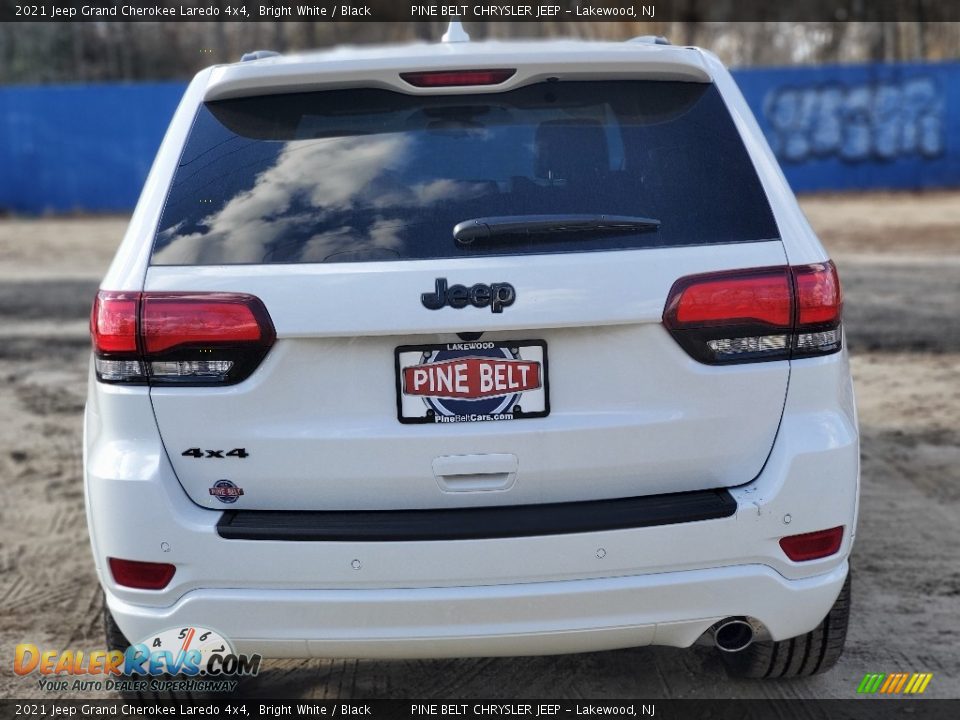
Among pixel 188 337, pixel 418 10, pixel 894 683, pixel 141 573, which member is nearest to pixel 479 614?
pixel 141 573

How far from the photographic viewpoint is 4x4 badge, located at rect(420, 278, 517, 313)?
260 cm

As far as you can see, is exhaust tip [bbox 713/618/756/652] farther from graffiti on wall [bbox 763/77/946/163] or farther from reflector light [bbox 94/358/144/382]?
graffiti on wall [bbox 763/77/946/163]

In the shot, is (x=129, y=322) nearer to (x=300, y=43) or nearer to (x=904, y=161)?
(x=904, y=161)

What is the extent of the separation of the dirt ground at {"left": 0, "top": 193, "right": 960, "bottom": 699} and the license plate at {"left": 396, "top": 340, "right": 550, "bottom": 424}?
114 cm

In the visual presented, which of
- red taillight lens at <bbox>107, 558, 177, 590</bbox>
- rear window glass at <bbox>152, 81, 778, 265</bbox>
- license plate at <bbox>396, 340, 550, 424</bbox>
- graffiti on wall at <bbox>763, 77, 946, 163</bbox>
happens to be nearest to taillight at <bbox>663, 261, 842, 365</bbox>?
rear window glass at <bbox>152, 81, 778, 265</bbox>

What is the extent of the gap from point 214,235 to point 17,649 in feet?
6.18

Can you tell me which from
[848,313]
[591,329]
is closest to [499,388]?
[591,329]

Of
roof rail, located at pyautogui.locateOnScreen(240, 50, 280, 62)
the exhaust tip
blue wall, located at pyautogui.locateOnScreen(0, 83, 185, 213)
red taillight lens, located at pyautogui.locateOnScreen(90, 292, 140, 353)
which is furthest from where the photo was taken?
blue wall, located at pyautogui.locateOnScreen(0, 83, 185, 213)

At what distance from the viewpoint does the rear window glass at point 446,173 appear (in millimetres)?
2711

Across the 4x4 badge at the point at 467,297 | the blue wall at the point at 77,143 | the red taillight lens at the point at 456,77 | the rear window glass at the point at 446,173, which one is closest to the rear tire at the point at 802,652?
the rear window glass at the point at 446,173

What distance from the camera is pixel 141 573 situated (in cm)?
276

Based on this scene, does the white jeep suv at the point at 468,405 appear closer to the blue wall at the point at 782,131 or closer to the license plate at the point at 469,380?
the license plate at the point at 469,380

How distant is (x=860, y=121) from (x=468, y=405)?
24513 millimetres

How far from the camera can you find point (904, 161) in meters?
25.0
